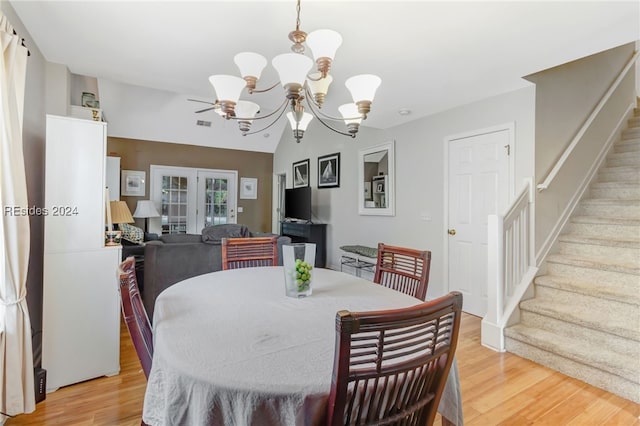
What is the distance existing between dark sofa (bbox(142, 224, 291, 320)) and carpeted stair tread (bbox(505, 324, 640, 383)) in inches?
104

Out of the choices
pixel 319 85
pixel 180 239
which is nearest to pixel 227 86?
pixel 319 85

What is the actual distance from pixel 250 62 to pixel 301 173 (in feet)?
16.1

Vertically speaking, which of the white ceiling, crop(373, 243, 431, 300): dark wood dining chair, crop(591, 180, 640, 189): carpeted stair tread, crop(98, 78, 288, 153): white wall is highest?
crop(98, 78, 288, 153): white wall

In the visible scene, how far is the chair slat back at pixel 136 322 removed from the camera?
1110mm

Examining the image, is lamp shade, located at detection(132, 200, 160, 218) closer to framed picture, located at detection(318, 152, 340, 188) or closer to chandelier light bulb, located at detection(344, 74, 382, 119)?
framed picture, located at detection(318, 152, 340, 188)

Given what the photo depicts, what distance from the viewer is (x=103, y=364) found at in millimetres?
2188

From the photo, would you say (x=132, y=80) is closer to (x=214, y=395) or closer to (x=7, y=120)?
(x=7, y=120)

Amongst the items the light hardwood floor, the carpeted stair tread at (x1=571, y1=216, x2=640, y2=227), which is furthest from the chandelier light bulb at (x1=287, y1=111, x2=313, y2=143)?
the carpeted stair tread at (x1=571, y1=216, x2=640, y2=227)

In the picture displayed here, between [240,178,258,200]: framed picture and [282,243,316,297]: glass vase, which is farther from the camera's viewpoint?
[240,178,258,200]: framed picture

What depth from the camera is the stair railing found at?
2686 mm

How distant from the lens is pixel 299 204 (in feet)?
→ 19.2

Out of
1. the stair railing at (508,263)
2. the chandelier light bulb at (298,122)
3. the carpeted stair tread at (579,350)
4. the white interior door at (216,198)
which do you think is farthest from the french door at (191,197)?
the carpeted stair tread at (579,350)

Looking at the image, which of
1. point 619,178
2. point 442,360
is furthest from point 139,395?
point 619,178

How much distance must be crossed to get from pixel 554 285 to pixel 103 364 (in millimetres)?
3640
